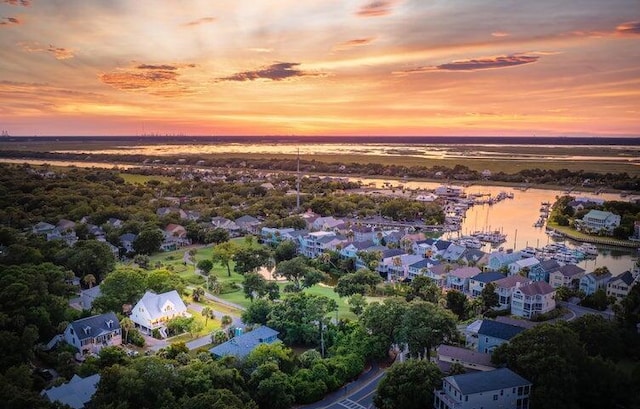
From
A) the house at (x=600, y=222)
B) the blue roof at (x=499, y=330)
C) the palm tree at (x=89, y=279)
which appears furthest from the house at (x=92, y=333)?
the house at (x=600, y=222)

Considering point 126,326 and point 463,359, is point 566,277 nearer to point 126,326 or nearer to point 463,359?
point 463,359

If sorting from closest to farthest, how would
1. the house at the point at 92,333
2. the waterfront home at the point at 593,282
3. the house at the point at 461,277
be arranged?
the house at the point at 92,333 < the waterfront home at the point at 593,282 < the house at the point at 461,277

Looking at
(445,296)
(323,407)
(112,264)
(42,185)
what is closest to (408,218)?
(445,296)

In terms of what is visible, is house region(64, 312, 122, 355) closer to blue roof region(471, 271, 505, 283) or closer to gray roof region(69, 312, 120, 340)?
gray roof region(69, 312, 120, 340)

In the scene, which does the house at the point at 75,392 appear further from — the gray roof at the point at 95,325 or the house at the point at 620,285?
the house at the point at 620,285

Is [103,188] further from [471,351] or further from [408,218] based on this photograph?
[471,351]
